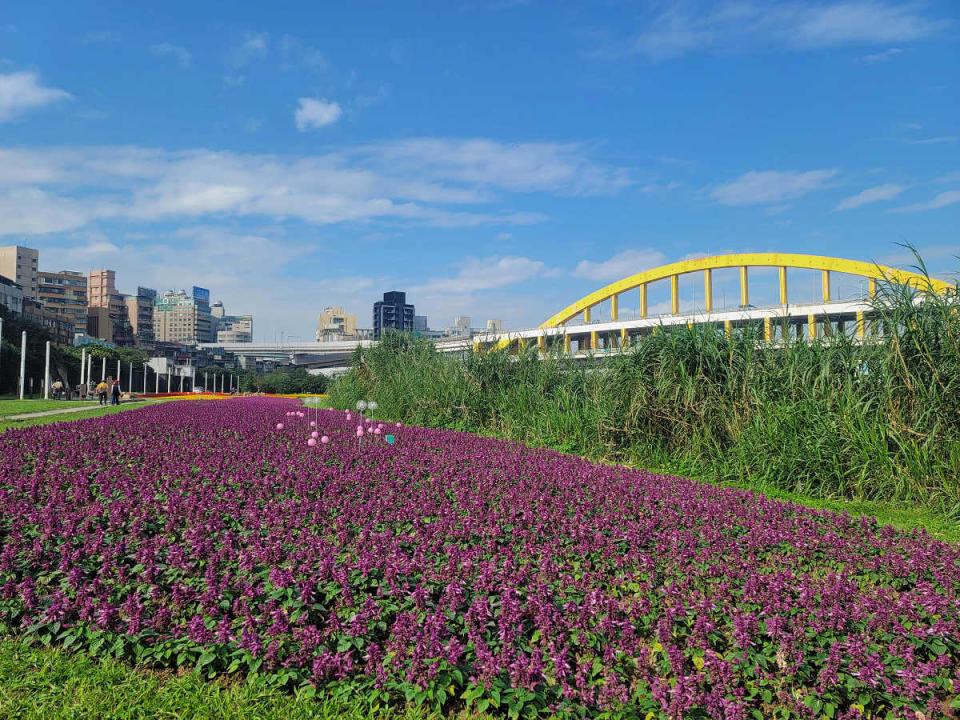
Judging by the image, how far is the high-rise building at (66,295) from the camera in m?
149

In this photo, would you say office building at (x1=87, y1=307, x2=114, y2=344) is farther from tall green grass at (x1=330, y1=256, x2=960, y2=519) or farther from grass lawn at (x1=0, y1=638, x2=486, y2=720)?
grass lawn at (x1=0, y1=638, x2=486, y2=720)

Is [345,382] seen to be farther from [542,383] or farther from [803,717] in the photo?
[803,717]

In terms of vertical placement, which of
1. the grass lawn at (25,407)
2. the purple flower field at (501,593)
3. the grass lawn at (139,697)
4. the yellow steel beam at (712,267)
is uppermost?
the yellow steel beam at (712,267)

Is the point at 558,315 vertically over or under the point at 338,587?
over

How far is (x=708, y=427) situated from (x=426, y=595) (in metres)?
7.01

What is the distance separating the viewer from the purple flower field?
10.7 feet

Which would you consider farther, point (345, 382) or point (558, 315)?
point (558, 315)

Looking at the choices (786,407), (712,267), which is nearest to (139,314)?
(712,267)

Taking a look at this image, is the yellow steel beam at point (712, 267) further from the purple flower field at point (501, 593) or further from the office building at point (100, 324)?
the office building at point (100, 324)

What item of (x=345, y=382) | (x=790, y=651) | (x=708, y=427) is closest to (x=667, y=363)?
(x=708, y=427)

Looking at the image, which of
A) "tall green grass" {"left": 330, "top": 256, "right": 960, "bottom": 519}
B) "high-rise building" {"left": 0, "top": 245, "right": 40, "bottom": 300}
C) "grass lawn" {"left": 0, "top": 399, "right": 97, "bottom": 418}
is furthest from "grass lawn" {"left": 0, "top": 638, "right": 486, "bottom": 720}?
"high-rise building" {"left": 0, "top": 245, "right": 40, "bottom": 300}

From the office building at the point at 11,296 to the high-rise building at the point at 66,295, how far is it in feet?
146

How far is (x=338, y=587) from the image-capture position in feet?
13.6

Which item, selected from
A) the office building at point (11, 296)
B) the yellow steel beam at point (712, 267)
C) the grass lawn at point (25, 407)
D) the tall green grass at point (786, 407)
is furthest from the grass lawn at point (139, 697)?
the office building at point (11, 296)
